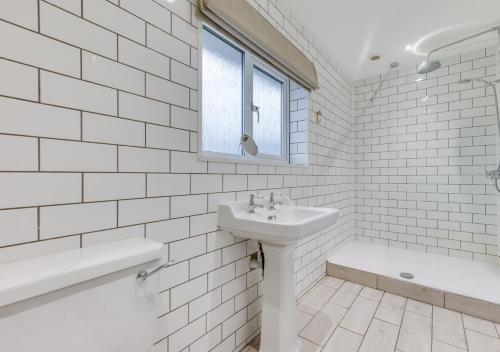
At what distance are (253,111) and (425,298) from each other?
199cm

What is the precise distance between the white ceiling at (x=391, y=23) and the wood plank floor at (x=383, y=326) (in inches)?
89.0

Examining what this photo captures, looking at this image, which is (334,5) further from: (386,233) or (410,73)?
(386,233)

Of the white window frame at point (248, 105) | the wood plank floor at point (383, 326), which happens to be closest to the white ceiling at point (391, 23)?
the white window frame at point (248, 105)

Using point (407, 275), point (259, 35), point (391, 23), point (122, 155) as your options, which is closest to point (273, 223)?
point (122, 155)

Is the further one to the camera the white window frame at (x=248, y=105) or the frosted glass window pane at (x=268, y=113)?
the frosted glass window pane at (x=268, y=113)

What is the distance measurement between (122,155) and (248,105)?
0.98 metres

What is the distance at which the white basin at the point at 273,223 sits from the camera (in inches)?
42.0

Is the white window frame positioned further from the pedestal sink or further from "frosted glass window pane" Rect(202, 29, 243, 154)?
the pedestal sink

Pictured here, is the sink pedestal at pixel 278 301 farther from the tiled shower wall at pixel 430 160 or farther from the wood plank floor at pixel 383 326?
the tiled shower wall at pixel 430 160

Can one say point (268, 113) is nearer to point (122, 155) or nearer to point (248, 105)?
point (248, 105)

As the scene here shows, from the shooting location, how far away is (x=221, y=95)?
1507 millimetres

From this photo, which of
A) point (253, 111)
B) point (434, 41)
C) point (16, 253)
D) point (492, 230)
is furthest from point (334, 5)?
point (492, 230)

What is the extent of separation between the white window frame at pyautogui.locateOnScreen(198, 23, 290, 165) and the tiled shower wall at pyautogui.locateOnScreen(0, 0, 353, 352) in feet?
0.14

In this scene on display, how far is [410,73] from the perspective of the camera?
273 centimetres
